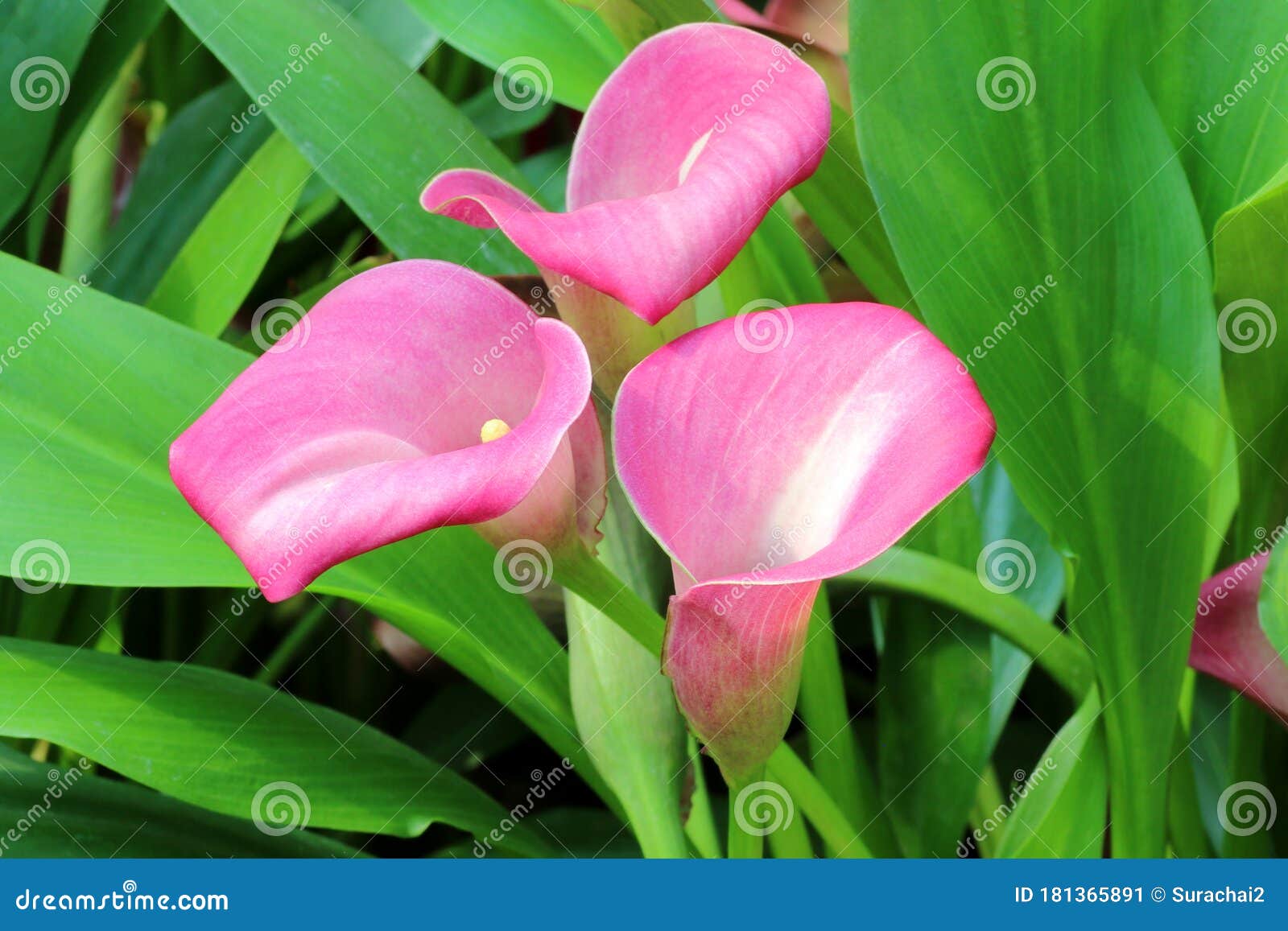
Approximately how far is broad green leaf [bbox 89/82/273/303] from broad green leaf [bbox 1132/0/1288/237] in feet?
1.58

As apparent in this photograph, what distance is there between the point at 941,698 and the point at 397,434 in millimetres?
309

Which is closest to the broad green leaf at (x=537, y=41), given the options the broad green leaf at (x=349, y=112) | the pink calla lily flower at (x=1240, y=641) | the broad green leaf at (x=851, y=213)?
the broad green leaf at (x=349, y=112)

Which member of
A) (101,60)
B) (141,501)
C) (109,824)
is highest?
(101,60)

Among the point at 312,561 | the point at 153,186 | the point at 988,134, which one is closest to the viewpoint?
the point at 312,561

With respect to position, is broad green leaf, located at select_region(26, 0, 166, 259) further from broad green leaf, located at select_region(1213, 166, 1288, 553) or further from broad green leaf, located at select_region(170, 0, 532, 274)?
broad green leaf, located at select_region(1213, 166, 1288, 553)

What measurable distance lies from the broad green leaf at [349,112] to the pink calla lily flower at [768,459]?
0.80 ft

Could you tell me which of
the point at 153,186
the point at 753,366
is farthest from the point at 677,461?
the point at 153,186

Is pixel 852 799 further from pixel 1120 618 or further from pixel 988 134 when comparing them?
pixel 988 134

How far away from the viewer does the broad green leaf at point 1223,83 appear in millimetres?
427

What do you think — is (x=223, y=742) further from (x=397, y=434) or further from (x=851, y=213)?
(x=851, y=213)

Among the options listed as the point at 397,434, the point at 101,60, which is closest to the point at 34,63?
the point at 101,60

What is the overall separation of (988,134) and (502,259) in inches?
9.4

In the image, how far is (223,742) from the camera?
1.49 feet

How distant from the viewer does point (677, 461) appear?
314mm
